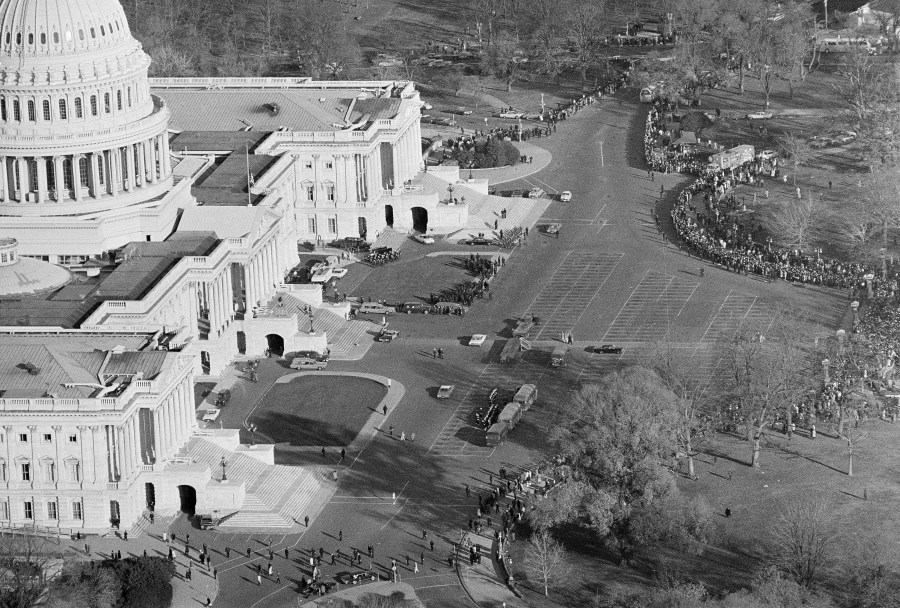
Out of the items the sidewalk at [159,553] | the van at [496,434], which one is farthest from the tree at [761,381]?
the sidewalk at [159,553]

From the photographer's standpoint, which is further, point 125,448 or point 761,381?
point 761,381

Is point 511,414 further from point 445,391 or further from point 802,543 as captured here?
point 802,543

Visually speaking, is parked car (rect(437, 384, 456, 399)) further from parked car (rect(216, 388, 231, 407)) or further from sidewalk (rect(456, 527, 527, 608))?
sidewalk (rect(456, 527, 527, 608))

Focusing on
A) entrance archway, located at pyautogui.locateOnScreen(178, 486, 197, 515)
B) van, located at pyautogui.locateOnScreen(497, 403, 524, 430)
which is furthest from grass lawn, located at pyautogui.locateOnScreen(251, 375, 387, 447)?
entrance archway, located at pyautogui.locateOnScreen(178, 486, 197, 515)

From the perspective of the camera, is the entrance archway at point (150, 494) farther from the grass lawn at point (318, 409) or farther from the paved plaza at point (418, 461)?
the grass lawn at point (318, 409)

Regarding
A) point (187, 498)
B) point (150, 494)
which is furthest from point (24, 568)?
point (187, 498)

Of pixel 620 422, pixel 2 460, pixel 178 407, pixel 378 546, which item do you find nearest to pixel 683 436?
pixel 620 422
